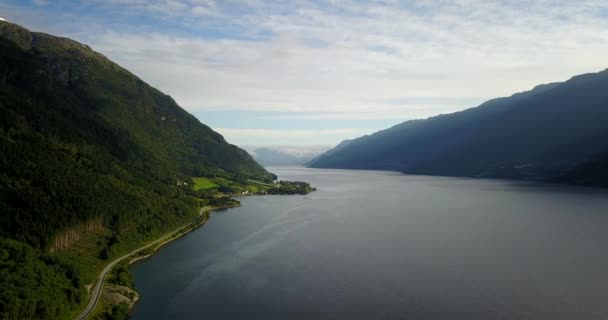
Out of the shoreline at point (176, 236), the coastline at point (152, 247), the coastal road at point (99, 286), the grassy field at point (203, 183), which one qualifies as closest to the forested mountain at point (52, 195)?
the coastal road at point (99, 286)

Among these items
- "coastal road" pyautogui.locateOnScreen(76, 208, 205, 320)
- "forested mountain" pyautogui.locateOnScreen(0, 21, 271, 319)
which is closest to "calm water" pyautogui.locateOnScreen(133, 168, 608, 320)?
"coastal road" pyautogui.locateOnScreen(76, 208, 205, 320)

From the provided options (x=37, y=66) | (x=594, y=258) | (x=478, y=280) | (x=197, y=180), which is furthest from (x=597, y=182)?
(x=37, y=66)

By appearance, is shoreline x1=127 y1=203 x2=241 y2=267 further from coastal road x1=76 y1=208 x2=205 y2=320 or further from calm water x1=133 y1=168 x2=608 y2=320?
calm water x1=133 y1=168 x2=608 y2=320

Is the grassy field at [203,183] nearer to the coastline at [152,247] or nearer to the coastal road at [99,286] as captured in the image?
the coastline at [152,247]

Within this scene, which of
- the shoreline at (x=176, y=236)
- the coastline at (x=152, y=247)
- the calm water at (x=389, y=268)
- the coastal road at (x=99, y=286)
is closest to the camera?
the coastal road at (x=99, y=286)

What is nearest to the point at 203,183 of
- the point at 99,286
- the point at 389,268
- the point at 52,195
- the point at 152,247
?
the point at 152,247

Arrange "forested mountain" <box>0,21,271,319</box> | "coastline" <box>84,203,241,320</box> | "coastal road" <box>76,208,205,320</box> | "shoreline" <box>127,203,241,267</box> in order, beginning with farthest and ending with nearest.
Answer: "shoreline" <box>127,203,241,267</box> < "coastline" <box>84,203,241,320</box> < "coastal road" <box>76,208,205,320</box> < "forested mountain" <box>0,21,271,319</box>

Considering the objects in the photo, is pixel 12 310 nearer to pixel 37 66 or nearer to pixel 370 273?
pixel 370 273
